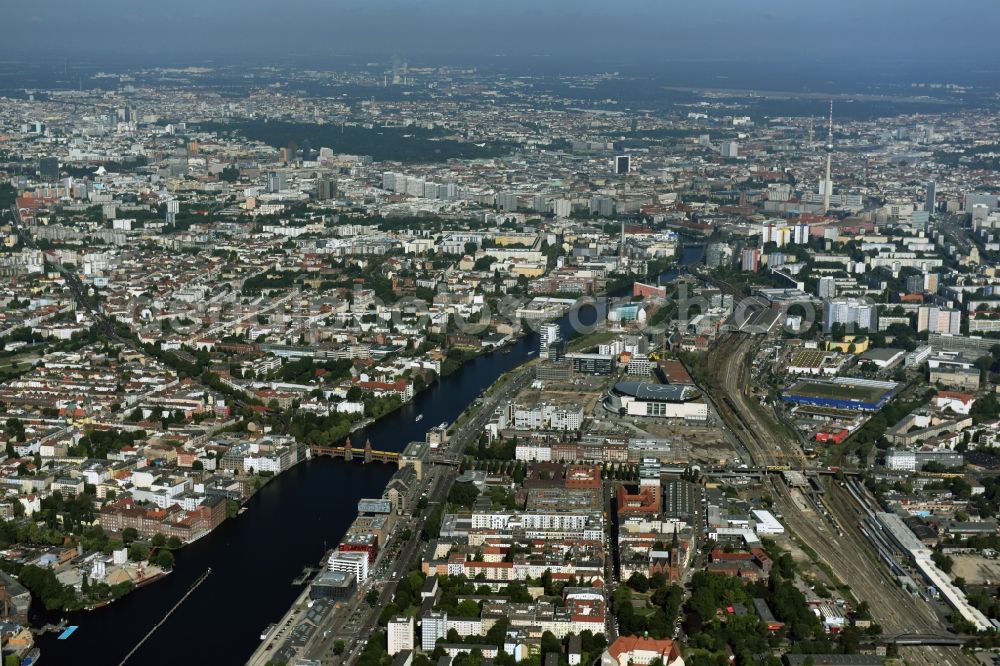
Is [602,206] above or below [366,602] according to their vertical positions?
above

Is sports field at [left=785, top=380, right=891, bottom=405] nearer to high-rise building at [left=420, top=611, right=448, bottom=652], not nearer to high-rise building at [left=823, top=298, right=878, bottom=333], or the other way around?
high-rise building at [left=823, top=298, right=878, bottom=333]

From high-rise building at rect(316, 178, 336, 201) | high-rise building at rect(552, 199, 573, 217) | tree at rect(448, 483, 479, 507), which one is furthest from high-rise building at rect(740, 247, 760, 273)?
tree at rect(448, 483, 479, 507)

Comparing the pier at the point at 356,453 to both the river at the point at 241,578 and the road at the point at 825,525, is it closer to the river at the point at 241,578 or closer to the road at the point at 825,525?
the river at the point at 241,578

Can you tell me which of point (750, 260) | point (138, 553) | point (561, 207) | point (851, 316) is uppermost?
point (561, 207)

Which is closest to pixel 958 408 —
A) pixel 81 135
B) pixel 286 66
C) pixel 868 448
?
pixel 868 448

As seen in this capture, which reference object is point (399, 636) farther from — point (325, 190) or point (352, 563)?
point (325, 190)

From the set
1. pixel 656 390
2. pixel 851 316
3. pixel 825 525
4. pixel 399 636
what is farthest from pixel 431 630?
pixel 851 316

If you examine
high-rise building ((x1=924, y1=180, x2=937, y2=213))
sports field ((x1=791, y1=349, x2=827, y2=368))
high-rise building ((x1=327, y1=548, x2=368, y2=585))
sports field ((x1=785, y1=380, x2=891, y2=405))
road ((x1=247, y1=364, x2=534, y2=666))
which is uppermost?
high-rise building ((x1=924, y1=180, x2=937, y2=213))

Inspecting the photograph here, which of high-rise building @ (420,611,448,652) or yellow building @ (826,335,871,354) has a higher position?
yellow building @ (826,335,871,354)
